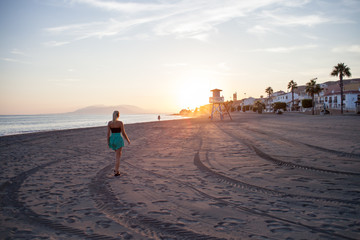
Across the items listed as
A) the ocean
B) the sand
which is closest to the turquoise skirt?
the sand

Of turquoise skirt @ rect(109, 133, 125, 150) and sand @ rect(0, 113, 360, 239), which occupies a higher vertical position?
turquoise skirt @ rect(109, 133, 125, 150)

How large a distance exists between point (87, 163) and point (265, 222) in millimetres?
Answer: 7515

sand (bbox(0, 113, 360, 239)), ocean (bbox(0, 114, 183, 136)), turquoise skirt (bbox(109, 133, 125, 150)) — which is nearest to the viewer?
sand (bbox(0, 113, 360, 239))

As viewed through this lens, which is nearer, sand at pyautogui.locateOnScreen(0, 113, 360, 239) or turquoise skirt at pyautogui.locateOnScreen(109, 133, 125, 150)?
sand at pyautogui.locateOnScreen(0, 113, 360, 239)

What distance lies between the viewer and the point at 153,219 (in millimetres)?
4211

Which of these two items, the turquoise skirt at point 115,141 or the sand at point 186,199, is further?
the turquoise skirt at point 115,141

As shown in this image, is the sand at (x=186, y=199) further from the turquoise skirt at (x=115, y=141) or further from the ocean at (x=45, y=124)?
the ocean at (x=45, y=124)

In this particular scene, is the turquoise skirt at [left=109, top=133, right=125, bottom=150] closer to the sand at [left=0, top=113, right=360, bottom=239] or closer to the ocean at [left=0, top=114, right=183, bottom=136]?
the sand at [left=0, top=113, right=360, bottom=239]

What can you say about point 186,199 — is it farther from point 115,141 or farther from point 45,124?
point 45,124

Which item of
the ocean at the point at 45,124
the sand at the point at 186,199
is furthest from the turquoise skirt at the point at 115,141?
the ocean at the point at 45,124

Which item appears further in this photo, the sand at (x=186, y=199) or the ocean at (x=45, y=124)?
the ocean at (x=45, y=124)

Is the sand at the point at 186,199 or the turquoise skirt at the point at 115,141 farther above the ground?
the turquoise skirt at the point at 115,141

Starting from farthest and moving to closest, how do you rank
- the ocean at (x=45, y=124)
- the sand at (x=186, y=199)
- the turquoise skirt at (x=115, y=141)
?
the ocean at (x=45, y=124), the turquoise skirt at (x=115, y=141), the sand at (x=186, y=199)

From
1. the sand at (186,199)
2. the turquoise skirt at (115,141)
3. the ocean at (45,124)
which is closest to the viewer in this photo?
the sand at (186,199)
